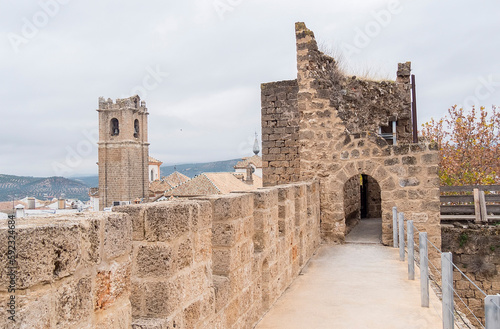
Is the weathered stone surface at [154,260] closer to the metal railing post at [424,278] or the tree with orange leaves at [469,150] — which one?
the metal railing post at [424,278]

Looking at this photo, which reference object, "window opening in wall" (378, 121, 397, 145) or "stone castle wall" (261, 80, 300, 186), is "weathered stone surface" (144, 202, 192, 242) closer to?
"stone castle wall" (261, 80, 300, 186)

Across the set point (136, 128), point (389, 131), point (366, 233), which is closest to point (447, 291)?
point (366, 233)

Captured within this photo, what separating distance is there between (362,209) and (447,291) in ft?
32.5

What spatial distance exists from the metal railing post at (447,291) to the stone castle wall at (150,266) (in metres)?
1.69

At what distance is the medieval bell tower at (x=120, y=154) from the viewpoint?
64.2 metres

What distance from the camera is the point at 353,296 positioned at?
557 cm

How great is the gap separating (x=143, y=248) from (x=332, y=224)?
23.3 feet

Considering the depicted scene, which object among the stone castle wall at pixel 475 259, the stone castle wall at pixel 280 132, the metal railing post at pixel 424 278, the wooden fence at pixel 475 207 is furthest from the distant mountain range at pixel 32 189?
the wooden fence at pixel 475 207

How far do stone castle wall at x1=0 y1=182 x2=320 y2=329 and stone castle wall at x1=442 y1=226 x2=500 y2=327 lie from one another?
6.41 m

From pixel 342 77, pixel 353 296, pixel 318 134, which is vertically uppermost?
pixel 342 77

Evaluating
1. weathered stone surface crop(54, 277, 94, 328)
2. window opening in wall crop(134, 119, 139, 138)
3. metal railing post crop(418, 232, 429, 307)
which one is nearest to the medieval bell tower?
window opening in wall crop(134, 119, 139, 138)

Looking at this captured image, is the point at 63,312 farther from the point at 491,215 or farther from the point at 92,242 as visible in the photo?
the point at 491,215

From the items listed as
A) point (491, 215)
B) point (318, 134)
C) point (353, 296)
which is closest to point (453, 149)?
point (491, 215)

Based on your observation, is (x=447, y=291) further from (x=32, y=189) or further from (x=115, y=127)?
(x=115, y=127)
